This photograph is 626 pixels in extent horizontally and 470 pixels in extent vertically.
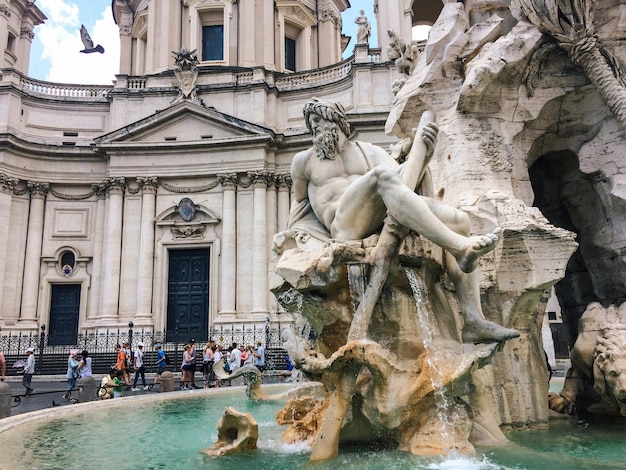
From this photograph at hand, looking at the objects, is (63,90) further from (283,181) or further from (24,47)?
(283,181)

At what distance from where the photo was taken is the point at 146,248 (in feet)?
80.8

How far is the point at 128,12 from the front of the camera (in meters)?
34.8

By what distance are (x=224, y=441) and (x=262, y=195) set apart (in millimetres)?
20708

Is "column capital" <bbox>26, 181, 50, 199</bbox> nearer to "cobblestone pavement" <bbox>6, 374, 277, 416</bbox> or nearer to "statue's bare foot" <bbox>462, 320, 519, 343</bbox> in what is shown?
"cobblestone pavement" <bbox>6, 374, 277, 416</bbox>

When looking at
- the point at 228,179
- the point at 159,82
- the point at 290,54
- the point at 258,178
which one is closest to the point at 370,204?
the point at 258,178

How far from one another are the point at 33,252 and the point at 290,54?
733 inches

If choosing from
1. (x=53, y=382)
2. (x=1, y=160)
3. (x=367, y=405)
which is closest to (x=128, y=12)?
(x=1, y=160)

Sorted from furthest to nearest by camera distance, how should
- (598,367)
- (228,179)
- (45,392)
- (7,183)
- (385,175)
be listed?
(228,179) < (7,183) < (45,392) < (598,367) < (385,175)

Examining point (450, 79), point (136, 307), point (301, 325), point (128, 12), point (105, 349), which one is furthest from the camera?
point (128, 12)

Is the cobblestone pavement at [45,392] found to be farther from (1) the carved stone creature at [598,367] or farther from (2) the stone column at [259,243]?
(1) the carved stone creature at [598,367]

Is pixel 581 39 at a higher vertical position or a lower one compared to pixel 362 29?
lower

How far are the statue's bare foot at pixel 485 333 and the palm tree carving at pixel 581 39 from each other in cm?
289

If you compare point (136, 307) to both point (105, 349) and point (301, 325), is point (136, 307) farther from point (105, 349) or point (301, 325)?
point (301, 325)

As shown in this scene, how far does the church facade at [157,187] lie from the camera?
957 inches
